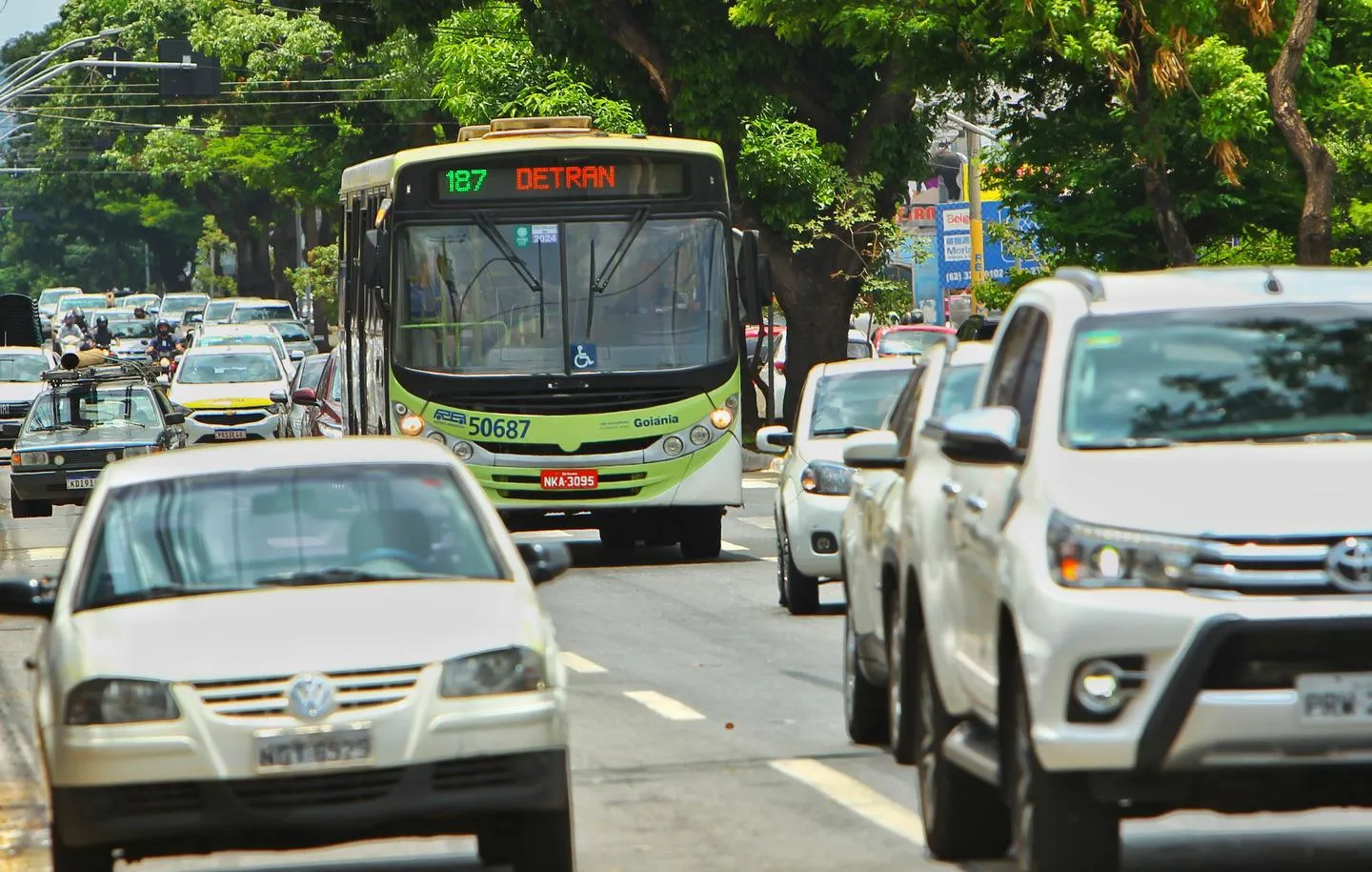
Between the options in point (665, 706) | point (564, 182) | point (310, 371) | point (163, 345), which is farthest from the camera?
point (163, 345)

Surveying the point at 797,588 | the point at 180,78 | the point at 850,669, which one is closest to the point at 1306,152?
the point at 797,588

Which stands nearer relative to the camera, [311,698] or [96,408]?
[311,698]

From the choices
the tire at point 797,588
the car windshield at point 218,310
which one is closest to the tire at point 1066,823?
the tire at point 797,588

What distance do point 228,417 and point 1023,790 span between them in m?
29.7

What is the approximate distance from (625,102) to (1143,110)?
12292 millimetres

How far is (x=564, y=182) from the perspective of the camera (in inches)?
842

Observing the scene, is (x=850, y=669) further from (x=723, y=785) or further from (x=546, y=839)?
(x=546, y=839)

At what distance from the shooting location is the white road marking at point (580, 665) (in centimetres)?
1470

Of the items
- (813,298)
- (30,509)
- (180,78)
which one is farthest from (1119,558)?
(180,78)

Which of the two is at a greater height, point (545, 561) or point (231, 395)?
point (545, 561)

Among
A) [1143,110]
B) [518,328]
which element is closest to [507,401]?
[518,328]

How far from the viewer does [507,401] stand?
2108cm

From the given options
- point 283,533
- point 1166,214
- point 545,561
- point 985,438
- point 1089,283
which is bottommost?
point 545,561

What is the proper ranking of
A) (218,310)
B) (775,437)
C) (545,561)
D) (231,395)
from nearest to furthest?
1. (545,561)
2. (775,437)
3. (231,395)
4. (218,310)
